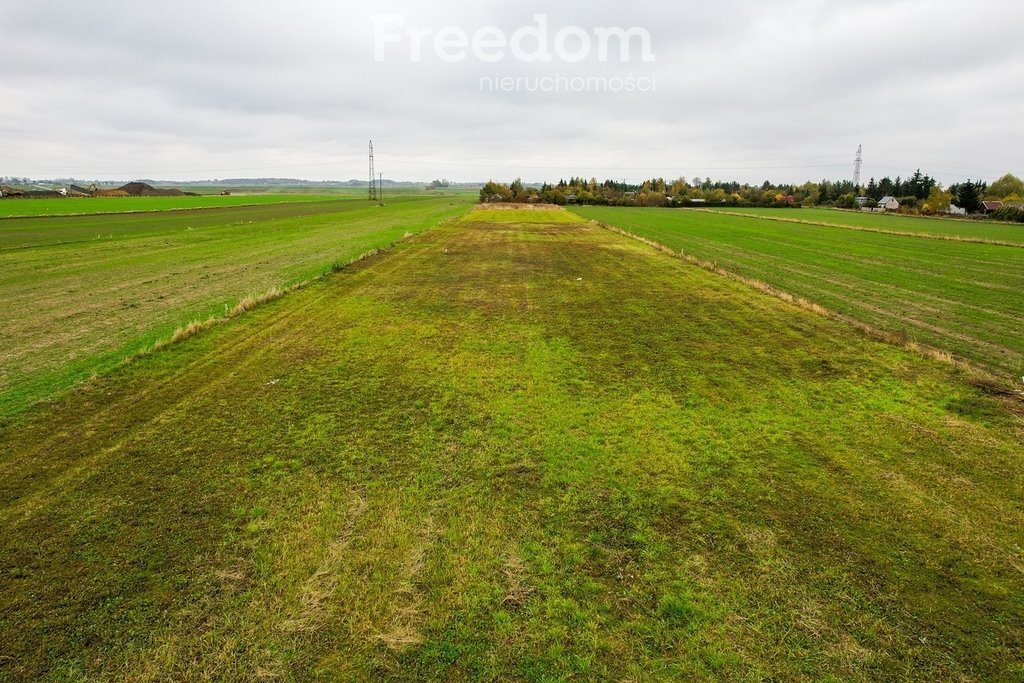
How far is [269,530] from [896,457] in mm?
7748

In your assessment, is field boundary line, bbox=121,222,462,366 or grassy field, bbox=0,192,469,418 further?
field boundary line, bbox=121,222,462,366

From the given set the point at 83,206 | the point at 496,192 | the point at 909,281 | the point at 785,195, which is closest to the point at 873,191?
the point at 785,195

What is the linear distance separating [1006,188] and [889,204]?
22.4 metres

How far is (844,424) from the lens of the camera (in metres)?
7.20

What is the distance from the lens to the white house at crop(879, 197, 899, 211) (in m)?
96.4

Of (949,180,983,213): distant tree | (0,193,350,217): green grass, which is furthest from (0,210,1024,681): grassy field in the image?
(949,180,983,213): distant tree

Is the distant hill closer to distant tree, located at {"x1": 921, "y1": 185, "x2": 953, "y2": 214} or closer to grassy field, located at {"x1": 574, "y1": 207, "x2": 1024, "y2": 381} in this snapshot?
grassy field, located at {"x1": 574, "y1": 207, "x2": 1024, "y2": 381}

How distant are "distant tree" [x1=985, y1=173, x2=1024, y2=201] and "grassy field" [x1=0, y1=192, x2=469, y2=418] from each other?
128505mm

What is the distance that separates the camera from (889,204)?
10256 centimetres

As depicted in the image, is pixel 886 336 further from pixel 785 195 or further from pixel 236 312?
pixel 785 195

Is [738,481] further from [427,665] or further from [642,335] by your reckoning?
[642,335]

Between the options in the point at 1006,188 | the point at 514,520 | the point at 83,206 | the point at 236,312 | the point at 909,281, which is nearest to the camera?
the point at 514,520

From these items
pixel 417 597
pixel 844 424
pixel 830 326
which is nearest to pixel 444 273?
pixel 830 326

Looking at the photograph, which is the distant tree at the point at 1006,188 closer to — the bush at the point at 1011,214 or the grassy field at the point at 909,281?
the bush at the point at 1011,214
